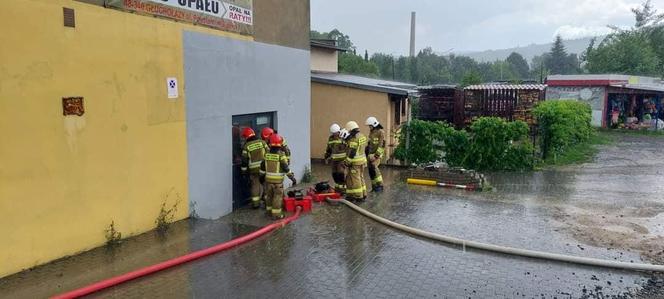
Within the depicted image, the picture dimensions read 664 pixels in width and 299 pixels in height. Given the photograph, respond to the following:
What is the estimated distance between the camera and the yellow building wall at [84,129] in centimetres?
588

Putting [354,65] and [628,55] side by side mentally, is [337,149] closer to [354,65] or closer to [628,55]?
[354,65]

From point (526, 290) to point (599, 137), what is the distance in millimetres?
21150

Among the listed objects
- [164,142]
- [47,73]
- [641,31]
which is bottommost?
[164,142]

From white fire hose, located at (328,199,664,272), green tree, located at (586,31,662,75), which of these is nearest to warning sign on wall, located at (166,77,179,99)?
white fire hose, located at (328,199,664,272)

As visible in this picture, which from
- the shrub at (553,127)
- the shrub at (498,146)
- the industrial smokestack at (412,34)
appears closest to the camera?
the shrub at (498,146)

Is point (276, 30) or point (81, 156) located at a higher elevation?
point (276, 30)


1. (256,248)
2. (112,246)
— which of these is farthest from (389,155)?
(112,246)

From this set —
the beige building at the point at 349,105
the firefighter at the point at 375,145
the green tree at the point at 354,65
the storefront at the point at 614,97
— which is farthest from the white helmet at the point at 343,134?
the green tree at the point at 354,65

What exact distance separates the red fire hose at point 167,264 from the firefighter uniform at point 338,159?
3.06 meters

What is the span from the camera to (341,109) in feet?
54.1

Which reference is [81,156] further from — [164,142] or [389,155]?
[389,155]

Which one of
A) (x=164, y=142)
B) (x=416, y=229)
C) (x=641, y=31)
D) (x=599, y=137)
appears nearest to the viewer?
(x=164, y=142)

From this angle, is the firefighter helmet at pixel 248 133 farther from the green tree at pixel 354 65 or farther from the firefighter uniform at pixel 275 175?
the green tree at pixel 354 65

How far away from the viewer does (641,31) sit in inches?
2312
